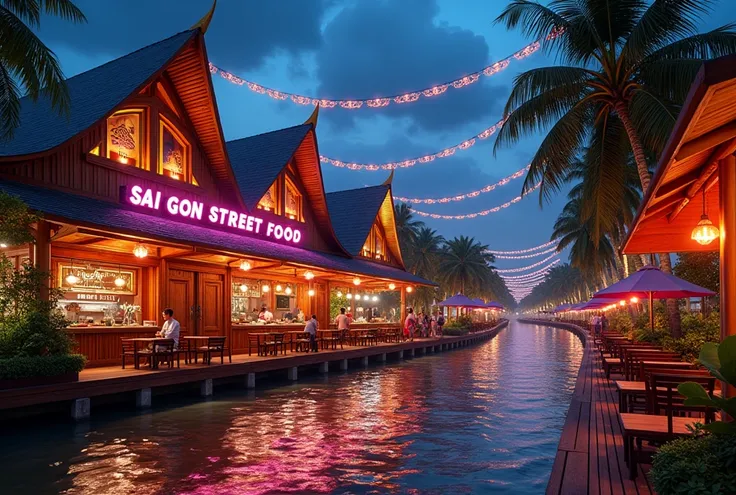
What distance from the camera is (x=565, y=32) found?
19.6 meters

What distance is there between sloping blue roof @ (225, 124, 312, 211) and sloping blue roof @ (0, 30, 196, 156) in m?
6.56

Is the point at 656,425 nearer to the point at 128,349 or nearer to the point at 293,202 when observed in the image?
the point at 128,349

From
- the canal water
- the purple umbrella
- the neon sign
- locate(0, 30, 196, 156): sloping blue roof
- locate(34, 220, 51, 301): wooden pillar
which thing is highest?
locate(0, 30, 196, 156): sloping blue roof

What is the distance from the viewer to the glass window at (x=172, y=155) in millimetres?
20953

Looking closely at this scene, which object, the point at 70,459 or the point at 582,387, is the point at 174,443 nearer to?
the point at 70,459

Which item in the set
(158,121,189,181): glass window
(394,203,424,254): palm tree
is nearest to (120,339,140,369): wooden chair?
(158,121,189,181): glass window

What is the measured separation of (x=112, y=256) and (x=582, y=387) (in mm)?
13050

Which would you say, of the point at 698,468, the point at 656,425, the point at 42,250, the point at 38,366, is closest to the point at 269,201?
the point at 42,250

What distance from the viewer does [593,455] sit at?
8.15 m

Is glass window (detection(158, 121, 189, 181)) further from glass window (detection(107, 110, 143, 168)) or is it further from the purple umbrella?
the purple umbrella

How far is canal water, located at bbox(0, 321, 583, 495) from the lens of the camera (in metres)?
8.55

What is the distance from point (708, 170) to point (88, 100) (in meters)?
17.5

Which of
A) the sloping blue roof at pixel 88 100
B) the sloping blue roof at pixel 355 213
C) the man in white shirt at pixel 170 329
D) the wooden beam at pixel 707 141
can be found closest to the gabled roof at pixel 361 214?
the sloping blue roof at pixel 355 213

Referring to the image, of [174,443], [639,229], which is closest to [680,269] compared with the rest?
[639,229]
